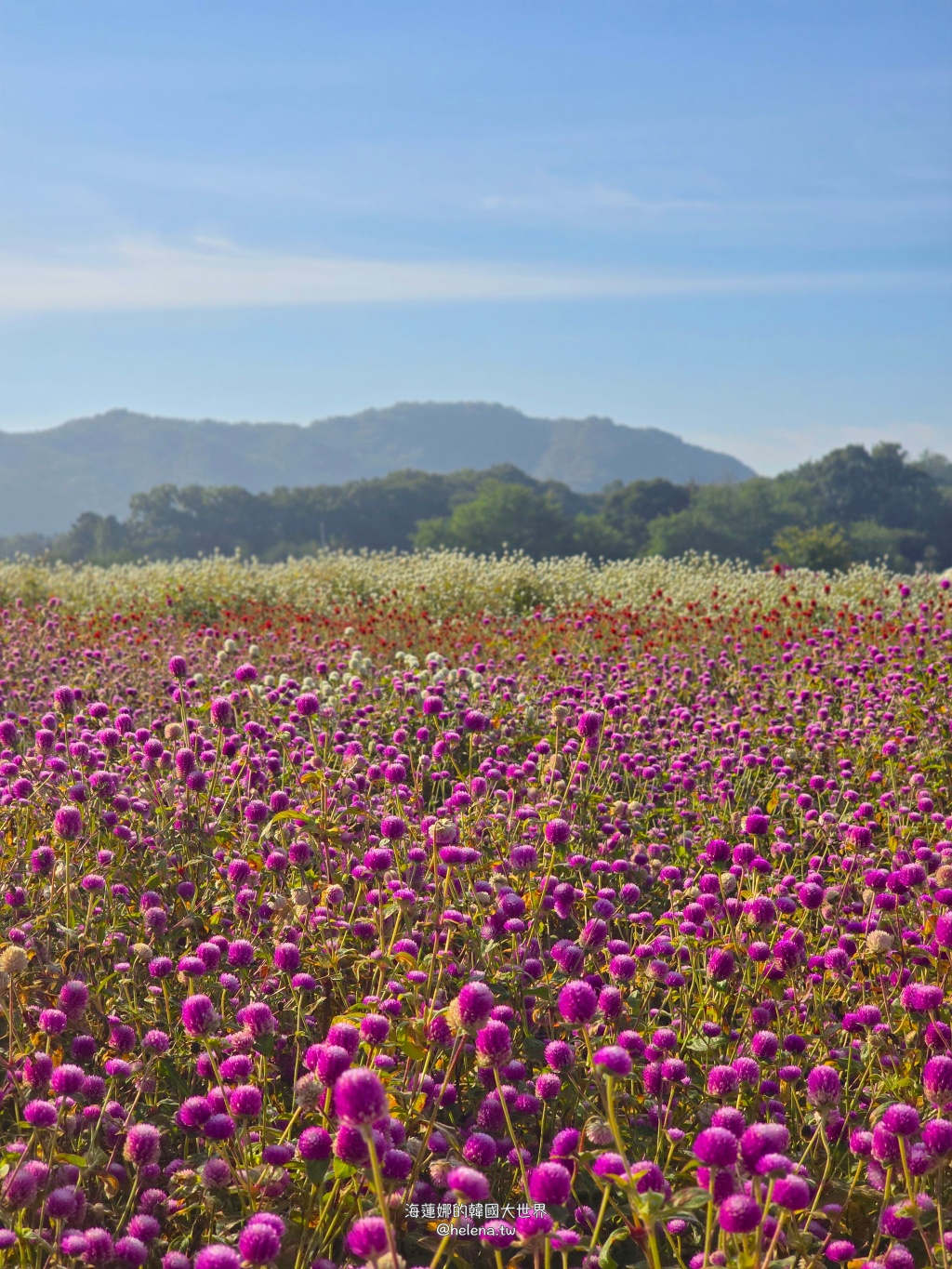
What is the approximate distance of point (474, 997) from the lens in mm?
1897

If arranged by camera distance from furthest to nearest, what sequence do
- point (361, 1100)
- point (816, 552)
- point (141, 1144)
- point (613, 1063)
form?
point (816, 552), point (141, 1144), point (613, 1063), point (361, 1100)

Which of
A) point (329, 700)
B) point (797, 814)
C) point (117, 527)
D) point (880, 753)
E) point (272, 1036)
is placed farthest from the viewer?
point (117, 527)

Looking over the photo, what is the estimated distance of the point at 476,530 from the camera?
67812mm

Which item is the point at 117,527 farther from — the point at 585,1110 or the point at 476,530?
the point at 585,1110

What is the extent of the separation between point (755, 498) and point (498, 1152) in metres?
88.4

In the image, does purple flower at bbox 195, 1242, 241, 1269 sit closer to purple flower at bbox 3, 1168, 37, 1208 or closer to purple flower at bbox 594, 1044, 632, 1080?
purple flower at bbox 3, 1168, 37, 1208

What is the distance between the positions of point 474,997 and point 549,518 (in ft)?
220

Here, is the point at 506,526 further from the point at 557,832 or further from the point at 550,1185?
the point at 550,1185

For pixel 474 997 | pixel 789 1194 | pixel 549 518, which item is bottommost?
pixel 789 1194

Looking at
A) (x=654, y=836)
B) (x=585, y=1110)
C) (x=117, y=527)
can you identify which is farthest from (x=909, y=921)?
(x=117, y=527)

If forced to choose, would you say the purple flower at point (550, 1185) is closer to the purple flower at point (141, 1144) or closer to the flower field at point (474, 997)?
the flower field at point (474, 997)

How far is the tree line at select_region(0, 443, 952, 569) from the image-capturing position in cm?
6944

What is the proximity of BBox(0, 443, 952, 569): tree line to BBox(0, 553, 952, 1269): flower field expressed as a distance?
60.1 metres

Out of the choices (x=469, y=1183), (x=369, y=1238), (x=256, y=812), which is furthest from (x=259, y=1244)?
(x=256, y=812)
